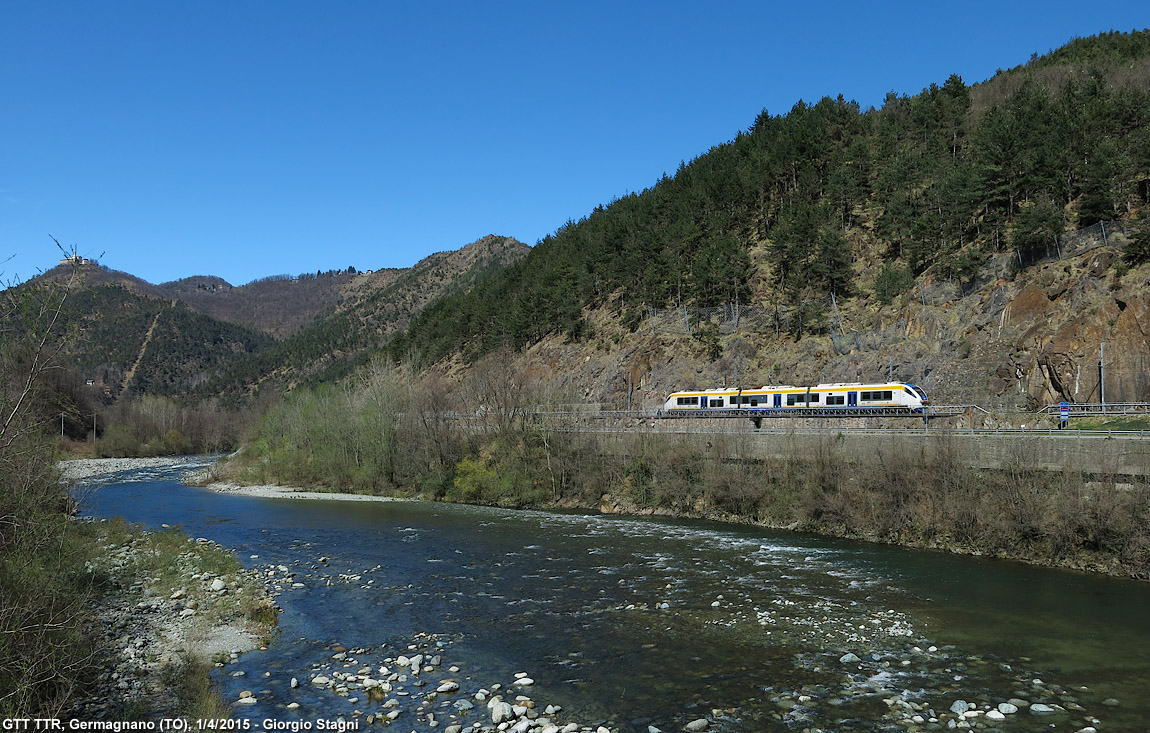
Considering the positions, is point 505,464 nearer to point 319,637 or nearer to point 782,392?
point 782,392

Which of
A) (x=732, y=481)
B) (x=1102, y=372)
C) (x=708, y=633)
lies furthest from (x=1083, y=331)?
(x=708, y=633)

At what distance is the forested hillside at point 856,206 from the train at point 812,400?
1454 cm

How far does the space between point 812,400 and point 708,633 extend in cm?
3624

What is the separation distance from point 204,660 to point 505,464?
115 ft

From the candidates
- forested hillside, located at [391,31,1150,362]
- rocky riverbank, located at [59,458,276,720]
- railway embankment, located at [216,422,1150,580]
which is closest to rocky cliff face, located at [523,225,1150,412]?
forested hillside, located at [391,31,1150,362]

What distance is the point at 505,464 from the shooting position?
52.4 m

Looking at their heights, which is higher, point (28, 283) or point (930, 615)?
point (28, 283)

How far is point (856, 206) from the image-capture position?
266 feet

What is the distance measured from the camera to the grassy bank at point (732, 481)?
93.4 feet

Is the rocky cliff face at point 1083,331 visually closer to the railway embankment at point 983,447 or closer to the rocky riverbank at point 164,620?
the railway embankment at point 983,447

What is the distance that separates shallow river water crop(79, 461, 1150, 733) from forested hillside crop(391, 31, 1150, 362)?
116 ft

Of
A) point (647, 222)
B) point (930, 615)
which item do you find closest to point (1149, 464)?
point (930, 615)

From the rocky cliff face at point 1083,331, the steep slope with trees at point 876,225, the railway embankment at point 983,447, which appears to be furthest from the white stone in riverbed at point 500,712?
the steep slope with trees at point 876,225

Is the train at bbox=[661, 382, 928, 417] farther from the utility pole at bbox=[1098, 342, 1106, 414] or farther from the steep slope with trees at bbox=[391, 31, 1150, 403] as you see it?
the utility pole at bbox=[1098, 342, 1106, 414]
